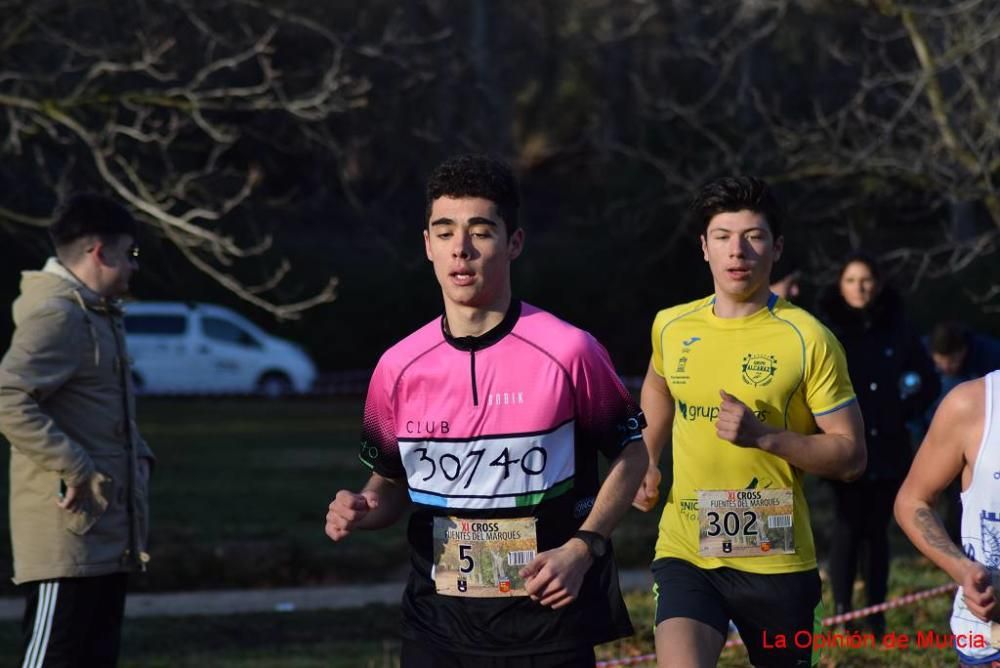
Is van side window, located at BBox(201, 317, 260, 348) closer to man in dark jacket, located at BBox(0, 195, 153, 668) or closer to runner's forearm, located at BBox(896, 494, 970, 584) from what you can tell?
man in dark jacket, located at BBox(0, 195, 153, 668)

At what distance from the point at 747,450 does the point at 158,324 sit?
2684 cm

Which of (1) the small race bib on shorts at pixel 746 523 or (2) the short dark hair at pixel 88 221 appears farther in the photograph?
Answer: (2) the short dark hair at pixel 88 221

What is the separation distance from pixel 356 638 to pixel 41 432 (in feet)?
14.5

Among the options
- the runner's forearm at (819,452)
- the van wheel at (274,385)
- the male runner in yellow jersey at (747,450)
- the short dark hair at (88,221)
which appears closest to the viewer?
the runner's forearm at (819,452)

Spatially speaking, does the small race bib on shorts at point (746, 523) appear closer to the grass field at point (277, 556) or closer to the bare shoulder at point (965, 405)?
the bare shoulder at point (965, 405)

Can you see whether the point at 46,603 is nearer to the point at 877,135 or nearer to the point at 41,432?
the point at 41,432

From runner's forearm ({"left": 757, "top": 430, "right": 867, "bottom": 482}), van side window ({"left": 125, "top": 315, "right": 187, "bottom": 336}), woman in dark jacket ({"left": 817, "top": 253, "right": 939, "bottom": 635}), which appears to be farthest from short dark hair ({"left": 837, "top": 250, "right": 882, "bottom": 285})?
van side window ({"left": 125, "top": 315, "right": 187, "bottom": 336})

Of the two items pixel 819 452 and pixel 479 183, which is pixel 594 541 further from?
pixel 819 452

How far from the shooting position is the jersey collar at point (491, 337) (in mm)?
4242

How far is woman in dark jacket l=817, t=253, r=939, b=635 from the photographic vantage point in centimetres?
819

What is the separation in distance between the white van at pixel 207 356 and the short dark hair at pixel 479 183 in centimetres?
2717

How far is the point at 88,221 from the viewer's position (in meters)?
5.91

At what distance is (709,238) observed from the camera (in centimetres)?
556

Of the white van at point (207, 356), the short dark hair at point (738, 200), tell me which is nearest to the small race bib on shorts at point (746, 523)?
the short dark hair at point (738, 200)
